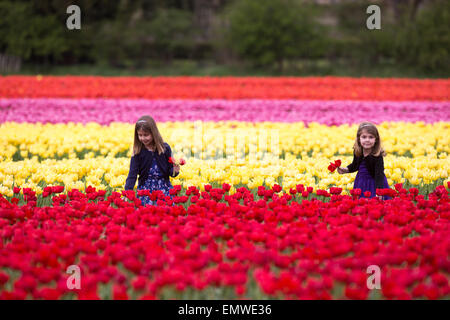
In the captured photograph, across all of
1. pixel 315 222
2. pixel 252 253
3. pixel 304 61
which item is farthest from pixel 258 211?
pixel 304 61

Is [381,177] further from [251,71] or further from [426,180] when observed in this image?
[251,71]

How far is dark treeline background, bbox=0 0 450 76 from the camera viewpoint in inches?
1028

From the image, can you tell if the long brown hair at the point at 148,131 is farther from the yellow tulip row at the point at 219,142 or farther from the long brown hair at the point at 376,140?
the long brown hair at the point at 376,140

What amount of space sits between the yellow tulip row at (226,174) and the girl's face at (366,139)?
0.42m

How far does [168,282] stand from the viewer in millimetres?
2428

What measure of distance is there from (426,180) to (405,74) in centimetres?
2273

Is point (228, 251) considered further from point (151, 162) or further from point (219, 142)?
point (219, 142)

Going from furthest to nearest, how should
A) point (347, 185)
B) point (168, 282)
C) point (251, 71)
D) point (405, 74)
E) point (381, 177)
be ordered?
point (251, 71), point (405, 74), point (347, 185), point (381, 177), point (168, 282)

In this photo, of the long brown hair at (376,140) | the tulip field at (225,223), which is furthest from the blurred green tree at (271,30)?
the long brown hair at (376,140)

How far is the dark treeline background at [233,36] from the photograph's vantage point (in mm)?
26109

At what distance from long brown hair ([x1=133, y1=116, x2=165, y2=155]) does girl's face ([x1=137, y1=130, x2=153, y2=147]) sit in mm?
22

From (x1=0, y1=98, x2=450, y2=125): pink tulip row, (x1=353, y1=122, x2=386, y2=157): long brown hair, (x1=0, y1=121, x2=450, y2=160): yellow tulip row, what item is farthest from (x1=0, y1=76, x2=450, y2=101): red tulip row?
(x1=353, y1=122, x2=386, y2=157): long brown hair

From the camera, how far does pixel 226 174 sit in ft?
17.0

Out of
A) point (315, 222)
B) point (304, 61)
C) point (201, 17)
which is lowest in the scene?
point (315, 222)
